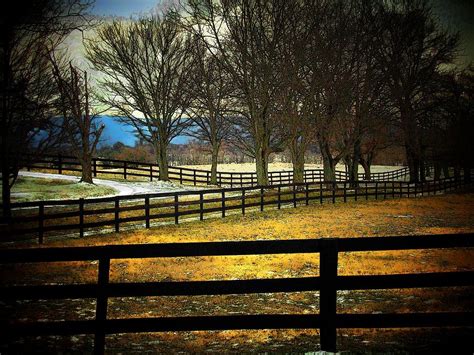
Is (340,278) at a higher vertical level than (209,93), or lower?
lower

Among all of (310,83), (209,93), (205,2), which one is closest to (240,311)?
(310,83)

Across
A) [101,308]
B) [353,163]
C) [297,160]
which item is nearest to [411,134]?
[353,163]

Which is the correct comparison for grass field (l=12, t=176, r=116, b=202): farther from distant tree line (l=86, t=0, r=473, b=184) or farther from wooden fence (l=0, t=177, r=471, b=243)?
distant tree line (l=86, t=0, r=473, b=184)

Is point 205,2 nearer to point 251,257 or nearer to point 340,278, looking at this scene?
point 251,257

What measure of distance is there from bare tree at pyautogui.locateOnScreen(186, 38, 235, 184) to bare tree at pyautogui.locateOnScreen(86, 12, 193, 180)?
4.37ft

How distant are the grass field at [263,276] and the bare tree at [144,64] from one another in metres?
18.5

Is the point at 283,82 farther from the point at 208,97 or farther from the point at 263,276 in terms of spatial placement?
the point at 263,276

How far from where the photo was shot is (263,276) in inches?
364

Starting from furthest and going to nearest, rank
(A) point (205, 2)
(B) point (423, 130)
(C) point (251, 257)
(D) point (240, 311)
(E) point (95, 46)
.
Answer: (B) point (423, 130) < (E) point (95, 46) < (A) point (205, 2) < (C) point (251, 257) < (D) point (240, 311)

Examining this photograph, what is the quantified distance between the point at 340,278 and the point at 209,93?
2849 centimetres

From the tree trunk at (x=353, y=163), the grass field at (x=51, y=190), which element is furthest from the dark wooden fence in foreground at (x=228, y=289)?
the tree trunk at (x=353, y=163)

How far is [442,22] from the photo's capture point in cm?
3325

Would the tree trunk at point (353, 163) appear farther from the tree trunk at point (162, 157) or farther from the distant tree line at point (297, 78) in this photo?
the tree trunk at point (162, 157)

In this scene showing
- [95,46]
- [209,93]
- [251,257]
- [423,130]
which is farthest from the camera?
[423,130]
